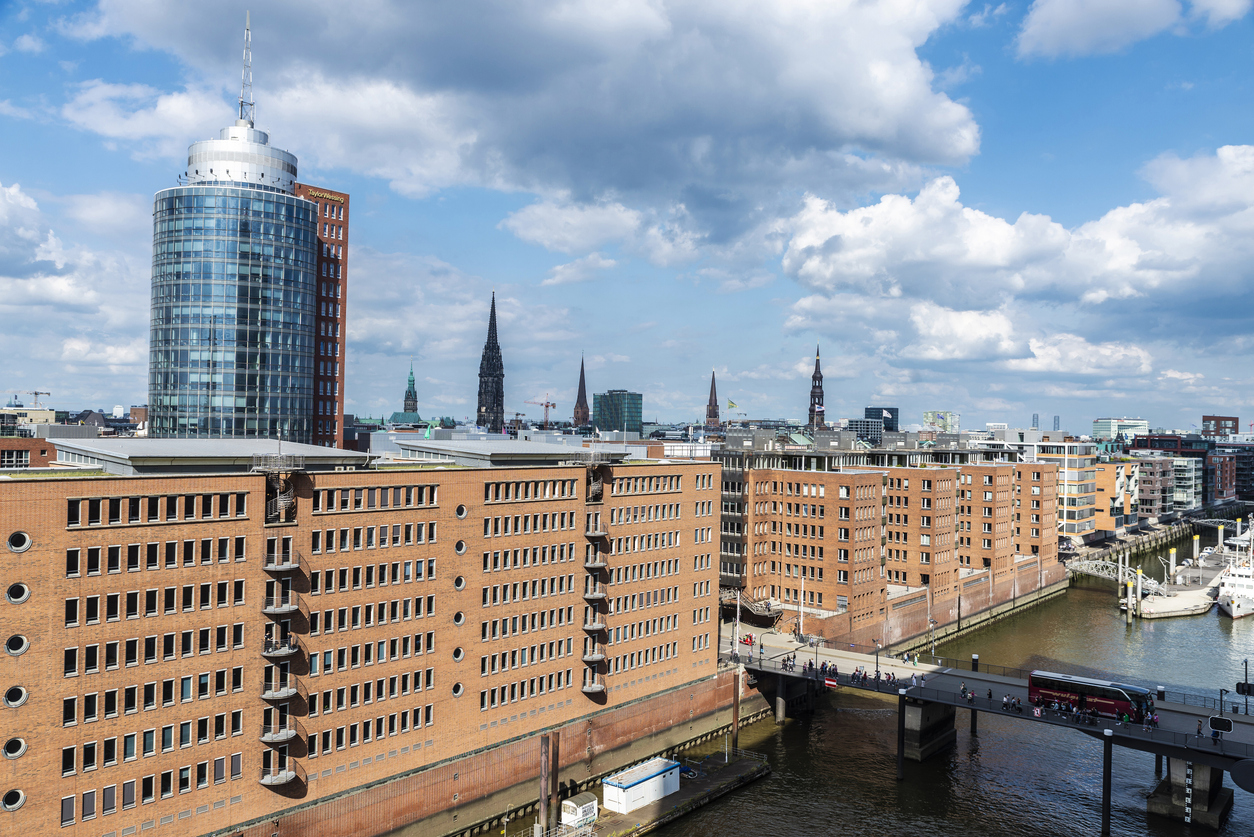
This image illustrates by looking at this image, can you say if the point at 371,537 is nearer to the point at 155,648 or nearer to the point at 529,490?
the point at 529,490

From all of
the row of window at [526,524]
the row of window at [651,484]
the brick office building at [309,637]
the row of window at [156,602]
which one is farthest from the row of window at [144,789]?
the row of window at [651,484]

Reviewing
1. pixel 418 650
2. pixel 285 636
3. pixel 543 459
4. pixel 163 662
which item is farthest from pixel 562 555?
pixel 163 662

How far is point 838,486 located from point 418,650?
67476mm

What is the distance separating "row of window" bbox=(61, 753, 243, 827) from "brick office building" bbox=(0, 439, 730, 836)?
125mm

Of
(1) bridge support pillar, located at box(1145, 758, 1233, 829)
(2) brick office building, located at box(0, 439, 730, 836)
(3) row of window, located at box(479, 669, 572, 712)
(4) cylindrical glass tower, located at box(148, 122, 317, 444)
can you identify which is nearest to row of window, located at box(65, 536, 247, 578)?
(2) brick office building, located at box(0, 439, 730, 836)

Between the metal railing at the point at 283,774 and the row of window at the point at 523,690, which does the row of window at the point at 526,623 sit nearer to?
the row of window at the point at 523,690

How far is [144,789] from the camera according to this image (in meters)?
50.3

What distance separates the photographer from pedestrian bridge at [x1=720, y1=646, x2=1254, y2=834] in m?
68.9

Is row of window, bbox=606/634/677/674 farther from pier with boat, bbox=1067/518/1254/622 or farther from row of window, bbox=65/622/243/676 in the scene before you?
pier with boat, bbox=1067/518/1254/622

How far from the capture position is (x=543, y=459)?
7700cm

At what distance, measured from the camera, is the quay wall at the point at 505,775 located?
58.5m

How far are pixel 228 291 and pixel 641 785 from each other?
3536 inches

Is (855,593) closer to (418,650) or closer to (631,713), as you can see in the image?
(631,713)

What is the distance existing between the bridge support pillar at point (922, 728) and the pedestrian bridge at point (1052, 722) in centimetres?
9
